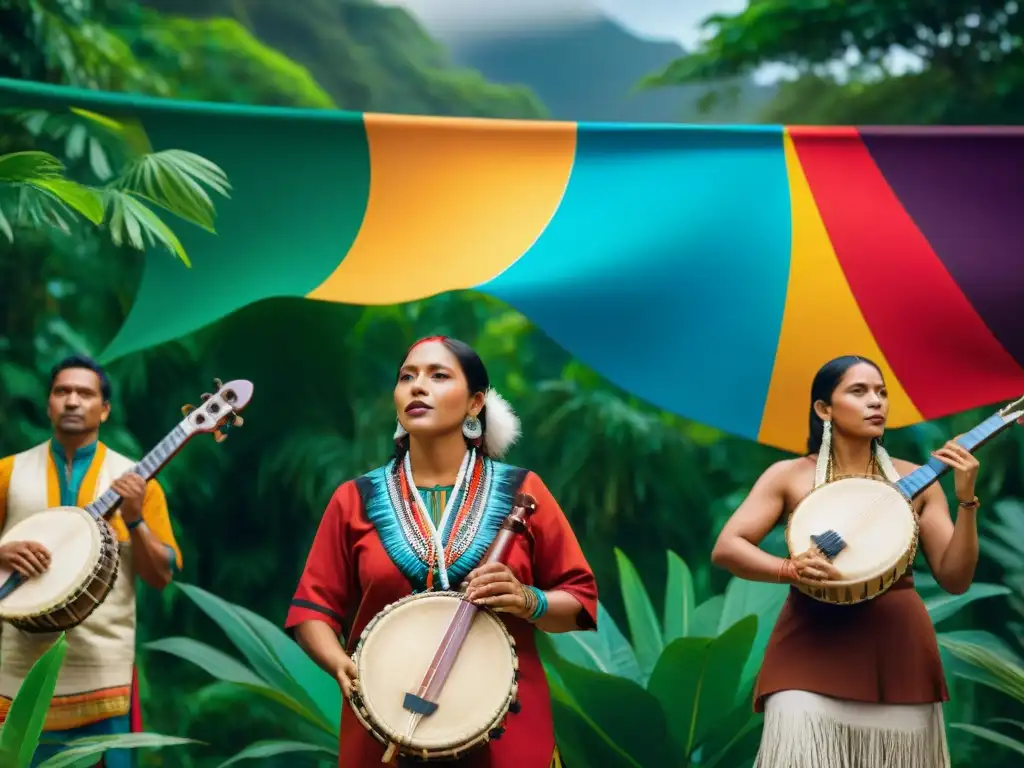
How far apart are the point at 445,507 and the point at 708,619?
6.95ft

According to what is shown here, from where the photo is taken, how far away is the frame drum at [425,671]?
8.37ft

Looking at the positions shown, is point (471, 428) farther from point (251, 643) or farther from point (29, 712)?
point (251, 643)

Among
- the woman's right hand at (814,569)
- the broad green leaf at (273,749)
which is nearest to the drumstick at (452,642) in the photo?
the woman's right hand at (814,569)

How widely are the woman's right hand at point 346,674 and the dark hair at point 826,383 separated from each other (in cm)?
144

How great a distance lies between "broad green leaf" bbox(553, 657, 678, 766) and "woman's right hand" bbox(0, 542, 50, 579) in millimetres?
1580

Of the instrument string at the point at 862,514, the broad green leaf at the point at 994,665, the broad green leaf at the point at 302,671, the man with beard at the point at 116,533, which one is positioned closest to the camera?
the instrument string at the point at 862,514

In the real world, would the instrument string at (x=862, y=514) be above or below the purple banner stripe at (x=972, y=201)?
below

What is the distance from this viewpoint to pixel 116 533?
3.66 m

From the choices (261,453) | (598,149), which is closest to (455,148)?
(598,149)

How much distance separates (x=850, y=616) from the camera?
324 cm

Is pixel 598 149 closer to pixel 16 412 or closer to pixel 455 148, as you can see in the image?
pixel 455 148

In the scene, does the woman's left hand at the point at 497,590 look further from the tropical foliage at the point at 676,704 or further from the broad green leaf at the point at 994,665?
the broad green leaf at the point at 994,665

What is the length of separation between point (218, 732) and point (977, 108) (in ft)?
14.4

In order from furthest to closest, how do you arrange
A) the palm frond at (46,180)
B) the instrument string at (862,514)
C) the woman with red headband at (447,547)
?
the palm frond at (46,180)
the instrument string at (862,514)
the woman with red headband at (447,547)
